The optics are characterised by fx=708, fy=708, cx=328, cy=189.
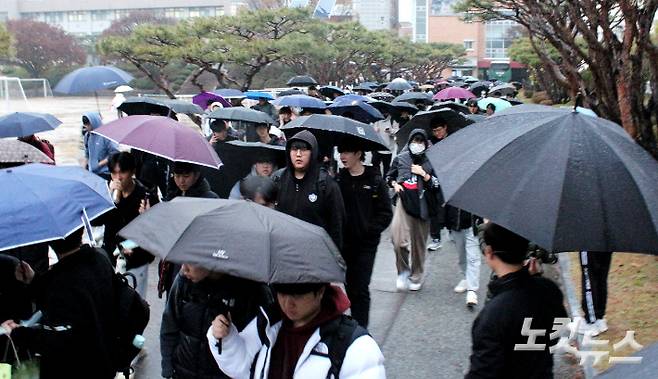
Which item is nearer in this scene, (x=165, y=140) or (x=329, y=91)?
(x=165, y=140)

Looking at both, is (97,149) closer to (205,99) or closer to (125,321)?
(125,321)

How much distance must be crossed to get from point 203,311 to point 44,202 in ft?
2.89

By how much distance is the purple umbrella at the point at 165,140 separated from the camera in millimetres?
4715

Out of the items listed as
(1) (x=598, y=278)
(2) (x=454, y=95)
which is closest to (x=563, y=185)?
(1) (x=598, y=278)

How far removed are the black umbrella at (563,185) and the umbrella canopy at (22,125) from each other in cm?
577

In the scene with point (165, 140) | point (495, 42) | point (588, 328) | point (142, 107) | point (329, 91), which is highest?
point (495, 42)

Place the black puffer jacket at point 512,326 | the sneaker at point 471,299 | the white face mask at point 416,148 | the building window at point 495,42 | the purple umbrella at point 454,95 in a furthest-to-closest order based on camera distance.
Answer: the building window at point 495,42
the purple umbrella at point 454,95
the white face mask at point 416,148
the sneaker at point 471,299
the black puffer jacket at point 512,326

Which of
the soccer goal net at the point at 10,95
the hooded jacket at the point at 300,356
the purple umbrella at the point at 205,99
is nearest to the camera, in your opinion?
the hooded jacket at the point at 300,356

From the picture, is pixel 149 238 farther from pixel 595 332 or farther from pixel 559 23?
pixel 559 23

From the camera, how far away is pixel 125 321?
324 cm

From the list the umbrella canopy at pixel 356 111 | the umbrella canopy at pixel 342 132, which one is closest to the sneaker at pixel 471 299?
the umbrella canopy at pixel 342 132

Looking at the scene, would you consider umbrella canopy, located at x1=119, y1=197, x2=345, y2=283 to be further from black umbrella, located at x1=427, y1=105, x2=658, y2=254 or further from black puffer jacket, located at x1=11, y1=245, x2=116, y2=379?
black umbrella, located at x1=427, y1=105, x2=658, y2=254

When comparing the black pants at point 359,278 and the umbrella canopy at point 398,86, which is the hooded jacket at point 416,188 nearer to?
the black pants at point 359,278

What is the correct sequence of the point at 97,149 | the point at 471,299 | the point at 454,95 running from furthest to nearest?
the point at 454,95 < the point at 97,149 < the point at 471,299
